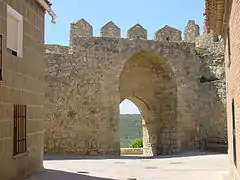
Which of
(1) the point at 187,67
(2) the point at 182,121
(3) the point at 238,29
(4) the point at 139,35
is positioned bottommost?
(2) the point at 182,121

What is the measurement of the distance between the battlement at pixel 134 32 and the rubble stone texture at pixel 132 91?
0.06 m

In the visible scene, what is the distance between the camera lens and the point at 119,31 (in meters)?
16.5

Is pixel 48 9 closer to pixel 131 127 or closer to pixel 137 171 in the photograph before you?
pixel 137 171

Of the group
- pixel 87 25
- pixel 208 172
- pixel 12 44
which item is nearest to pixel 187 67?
pixel 87 25

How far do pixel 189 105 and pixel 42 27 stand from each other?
Result: 8.99m

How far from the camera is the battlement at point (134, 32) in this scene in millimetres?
15984

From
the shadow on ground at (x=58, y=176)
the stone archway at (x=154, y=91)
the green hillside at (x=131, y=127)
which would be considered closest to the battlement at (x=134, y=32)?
the stone archway at (x=154, y=91)

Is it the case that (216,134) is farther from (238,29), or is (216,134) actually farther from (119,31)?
(238,29)

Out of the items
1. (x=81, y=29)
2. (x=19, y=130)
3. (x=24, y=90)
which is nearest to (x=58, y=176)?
(x=19, y=130)

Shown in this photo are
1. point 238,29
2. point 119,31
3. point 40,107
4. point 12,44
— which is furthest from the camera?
point 119,31

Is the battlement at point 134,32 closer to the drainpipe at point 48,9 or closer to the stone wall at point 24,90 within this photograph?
the drainpipe at point 48,9

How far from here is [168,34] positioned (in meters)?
17.4

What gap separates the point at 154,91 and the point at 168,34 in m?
2.86

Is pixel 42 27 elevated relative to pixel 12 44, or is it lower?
elevated
